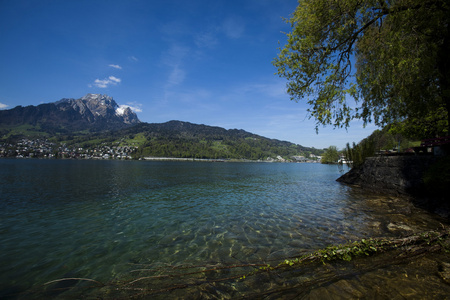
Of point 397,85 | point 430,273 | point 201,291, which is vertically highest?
point 397,85

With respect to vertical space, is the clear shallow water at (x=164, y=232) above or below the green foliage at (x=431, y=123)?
below

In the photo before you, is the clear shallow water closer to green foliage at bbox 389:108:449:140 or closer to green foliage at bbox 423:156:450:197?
green foliage at bbox 423:156:450:197

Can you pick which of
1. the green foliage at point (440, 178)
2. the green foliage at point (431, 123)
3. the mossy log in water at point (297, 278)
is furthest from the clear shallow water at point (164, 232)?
the green foliage at point (431, 123)

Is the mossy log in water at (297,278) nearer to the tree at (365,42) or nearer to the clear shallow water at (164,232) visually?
the clear shallow water at (164,232)

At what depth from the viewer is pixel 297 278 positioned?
5.49m

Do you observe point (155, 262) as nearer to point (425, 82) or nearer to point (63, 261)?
point (63, 261)

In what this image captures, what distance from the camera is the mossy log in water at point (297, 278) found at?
4.88 metres

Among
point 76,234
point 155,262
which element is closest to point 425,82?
point 155,262

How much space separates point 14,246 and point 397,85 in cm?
2212

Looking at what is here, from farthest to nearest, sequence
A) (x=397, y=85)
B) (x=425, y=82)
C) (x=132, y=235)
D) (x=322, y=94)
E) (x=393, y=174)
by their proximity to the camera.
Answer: (x=393, y=174), (x=425, y=82), (x=397, y=85), (x=322, y=94), (x=132, y=235)

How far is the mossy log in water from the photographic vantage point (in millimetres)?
4875

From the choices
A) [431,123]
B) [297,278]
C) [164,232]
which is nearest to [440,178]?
[431,123]

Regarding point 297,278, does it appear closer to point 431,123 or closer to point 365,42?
point 365,42

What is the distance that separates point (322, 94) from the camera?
10672 millimetres
